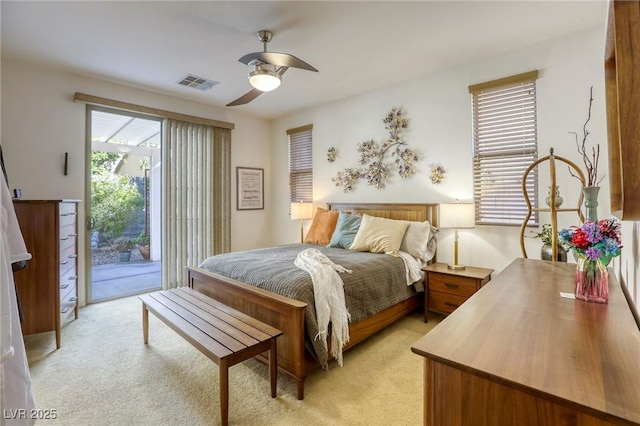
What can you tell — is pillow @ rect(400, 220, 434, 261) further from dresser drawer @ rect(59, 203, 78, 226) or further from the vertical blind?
dresser drawer @ rect(59, 203, 78, 226)

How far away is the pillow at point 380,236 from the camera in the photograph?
3.27m

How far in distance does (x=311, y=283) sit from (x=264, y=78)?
1.68 meters

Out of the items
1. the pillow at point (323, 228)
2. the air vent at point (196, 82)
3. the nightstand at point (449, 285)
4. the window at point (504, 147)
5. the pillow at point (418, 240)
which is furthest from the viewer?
the pillow at point (323, 228)

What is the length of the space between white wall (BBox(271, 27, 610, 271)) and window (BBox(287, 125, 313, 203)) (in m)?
0.17

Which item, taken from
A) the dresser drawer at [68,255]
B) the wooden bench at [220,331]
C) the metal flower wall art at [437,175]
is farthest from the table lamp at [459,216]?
the dresser drawer at [68,255]

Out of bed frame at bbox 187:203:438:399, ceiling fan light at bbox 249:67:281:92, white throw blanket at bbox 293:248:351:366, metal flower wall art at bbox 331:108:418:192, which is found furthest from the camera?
metal flower wall art at bbox 331:108:418:192

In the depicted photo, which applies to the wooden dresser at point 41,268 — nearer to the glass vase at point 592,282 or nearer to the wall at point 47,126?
the wall at point 47,126

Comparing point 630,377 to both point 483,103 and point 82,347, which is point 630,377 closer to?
point 483,103

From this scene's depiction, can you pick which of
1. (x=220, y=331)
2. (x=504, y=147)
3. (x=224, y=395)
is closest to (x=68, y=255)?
(x=220, y=331)

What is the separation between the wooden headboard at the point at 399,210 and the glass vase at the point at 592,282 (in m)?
2.24

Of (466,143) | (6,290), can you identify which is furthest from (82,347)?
(466,143)

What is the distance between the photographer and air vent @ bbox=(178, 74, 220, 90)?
11.9 ft

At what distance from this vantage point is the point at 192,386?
208cm

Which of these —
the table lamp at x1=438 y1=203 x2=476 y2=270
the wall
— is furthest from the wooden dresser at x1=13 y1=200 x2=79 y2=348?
the table lamp at x1=438 y1=203 x2=476 y2=270
